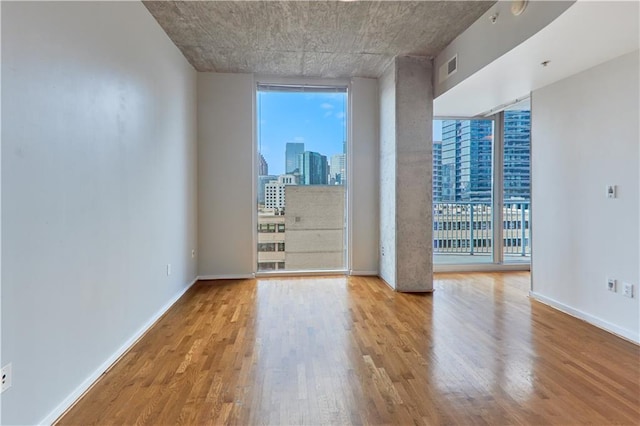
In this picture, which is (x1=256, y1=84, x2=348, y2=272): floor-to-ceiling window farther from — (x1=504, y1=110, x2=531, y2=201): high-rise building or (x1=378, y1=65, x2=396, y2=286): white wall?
(x1=504, y1=110, x2=531, y2=201): high-rise building

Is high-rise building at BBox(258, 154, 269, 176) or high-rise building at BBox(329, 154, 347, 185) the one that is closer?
high-rise building at BBox(258, 154, 269, 176)

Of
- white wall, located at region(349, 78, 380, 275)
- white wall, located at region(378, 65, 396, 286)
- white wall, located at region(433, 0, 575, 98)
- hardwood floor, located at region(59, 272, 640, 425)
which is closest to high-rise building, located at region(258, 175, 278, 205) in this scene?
white wall, located at region(349, 78, 380, 275)

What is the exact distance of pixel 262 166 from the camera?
504cm

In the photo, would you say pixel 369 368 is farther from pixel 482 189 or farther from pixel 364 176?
pixel 482 189

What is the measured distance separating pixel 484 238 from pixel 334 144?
113 inches

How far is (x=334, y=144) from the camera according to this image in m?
5.12

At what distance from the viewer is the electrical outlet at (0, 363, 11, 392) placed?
1.47 m

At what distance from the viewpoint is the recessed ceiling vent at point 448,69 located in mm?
3669

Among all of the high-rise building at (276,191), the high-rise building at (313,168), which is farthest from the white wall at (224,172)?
the high-rise building at (313,168)

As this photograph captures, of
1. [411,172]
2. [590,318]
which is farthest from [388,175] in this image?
[590,318]

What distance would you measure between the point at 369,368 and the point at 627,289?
7.50 ft

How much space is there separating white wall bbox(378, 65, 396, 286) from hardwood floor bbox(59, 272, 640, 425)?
3.03 feet

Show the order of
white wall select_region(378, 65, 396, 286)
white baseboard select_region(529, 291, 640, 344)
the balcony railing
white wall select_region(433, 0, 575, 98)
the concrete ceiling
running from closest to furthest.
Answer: white wall select_region(433, 0, 575, 98), white baseboard select_region(529, 291, 640, 344), the concrete ceiling, white wall select_region(378, 65, 396, 286), the balcony railing

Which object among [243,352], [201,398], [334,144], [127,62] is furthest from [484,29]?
[201,398]
